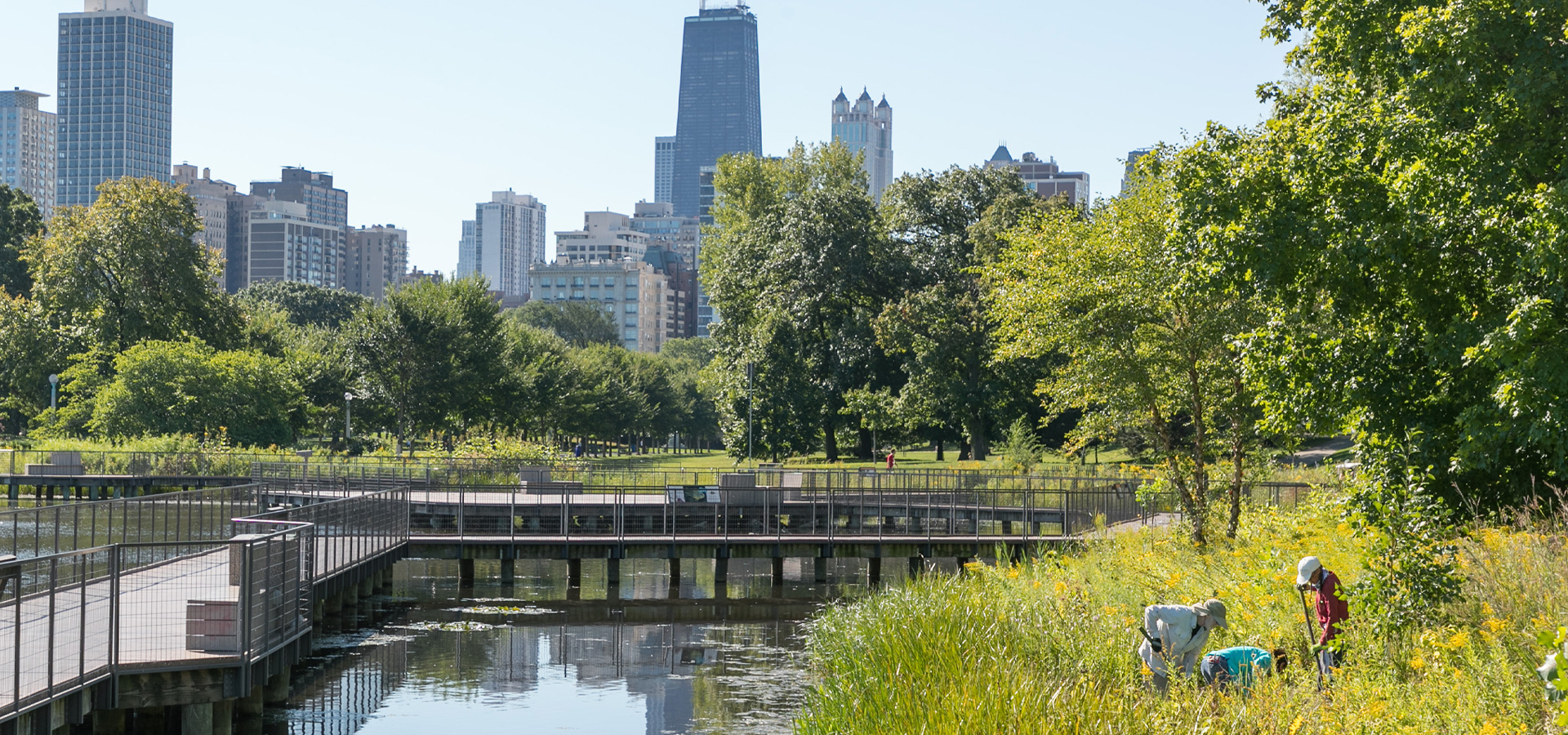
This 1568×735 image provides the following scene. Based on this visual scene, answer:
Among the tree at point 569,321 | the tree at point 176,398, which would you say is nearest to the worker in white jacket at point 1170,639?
the tree at point 176,398

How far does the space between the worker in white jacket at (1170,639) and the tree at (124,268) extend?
6869 centimetres

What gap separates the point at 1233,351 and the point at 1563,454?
1336 cm

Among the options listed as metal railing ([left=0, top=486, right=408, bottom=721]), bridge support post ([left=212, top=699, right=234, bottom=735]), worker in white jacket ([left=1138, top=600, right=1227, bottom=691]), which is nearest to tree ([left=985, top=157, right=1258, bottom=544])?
worker in white jacket ([left=1138, top=600, right=1227, bottom=691])

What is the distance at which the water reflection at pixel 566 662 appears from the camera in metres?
17.8

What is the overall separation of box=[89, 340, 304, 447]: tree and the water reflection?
35.1 metres

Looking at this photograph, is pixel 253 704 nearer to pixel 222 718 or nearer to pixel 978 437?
pixel 222 718

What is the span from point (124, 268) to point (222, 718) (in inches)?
2483

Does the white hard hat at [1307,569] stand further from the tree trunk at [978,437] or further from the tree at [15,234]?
the tree at [15,234]

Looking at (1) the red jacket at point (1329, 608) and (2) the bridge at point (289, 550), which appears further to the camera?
(2) the bridge at point (289, 550)

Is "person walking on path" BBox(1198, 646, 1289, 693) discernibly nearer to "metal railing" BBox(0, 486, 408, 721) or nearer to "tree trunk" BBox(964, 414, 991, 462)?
"metal railing" BBox(0, 486, 408, 721)

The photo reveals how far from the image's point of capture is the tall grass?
386 inches

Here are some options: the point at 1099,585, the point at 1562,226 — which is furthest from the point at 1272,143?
the point at 1099,585

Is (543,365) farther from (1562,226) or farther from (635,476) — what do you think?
(1562,226)

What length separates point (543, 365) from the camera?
3652 inches
